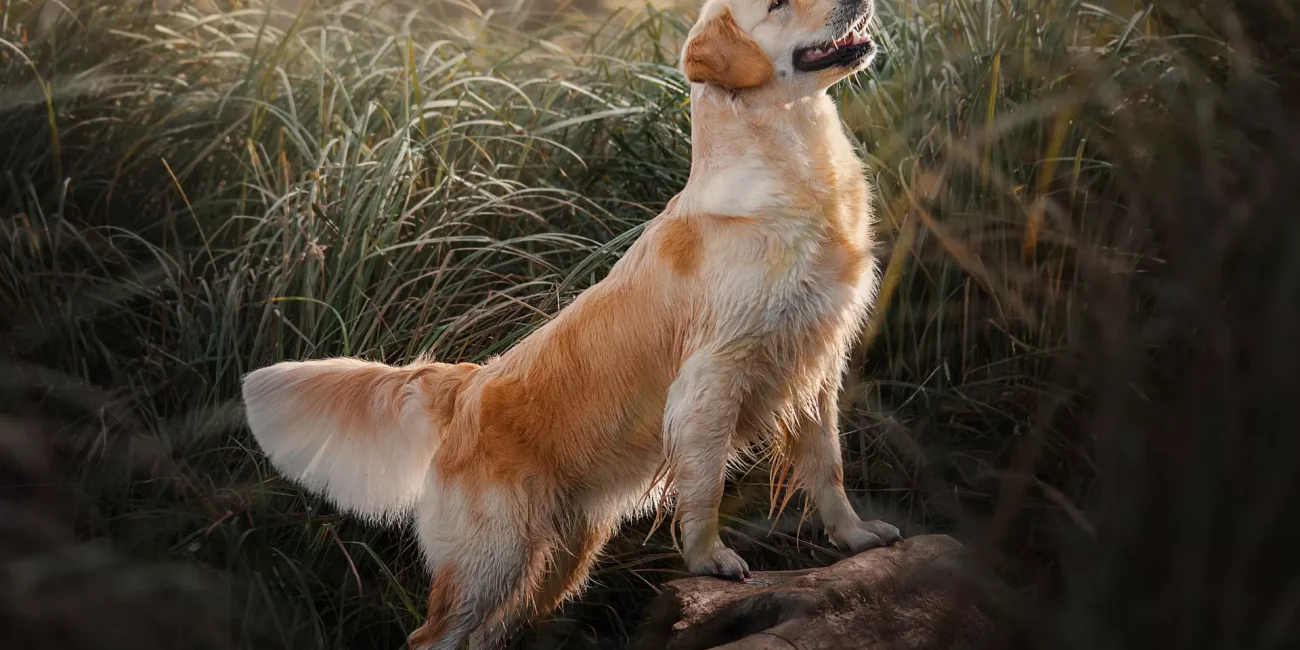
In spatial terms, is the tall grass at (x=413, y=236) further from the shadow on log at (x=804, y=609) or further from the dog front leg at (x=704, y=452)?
the dog front leg at (x=704, y=452)

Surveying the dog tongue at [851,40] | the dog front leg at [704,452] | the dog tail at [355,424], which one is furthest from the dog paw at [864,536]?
the dog tongue at [851,40]

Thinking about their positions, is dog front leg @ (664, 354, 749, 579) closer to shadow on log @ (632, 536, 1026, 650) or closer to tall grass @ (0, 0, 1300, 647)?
shadow on log @ (632, 536, 1026, 650)

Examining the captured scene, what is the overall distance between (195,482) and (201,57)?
248 cm

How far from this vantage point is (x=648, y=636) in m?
3.11

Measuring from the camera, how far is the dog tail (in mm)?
3480

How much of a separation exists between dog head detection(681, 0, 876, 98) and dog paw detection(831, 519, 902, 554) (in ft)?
Answer: 4.50

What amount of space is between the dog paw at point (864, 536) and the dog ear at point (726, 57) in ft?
4.67

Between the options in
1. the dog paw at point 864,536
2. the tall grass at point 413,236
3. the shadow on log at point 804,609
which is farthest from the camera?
the tall grass at point 413,236

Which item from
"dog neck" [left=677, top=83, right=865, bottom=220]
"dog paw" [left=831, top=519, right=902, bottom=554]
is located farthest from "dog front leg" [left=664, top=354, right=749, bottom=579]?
"dog neck" [left=677, top=83, right=865, bottom=220]

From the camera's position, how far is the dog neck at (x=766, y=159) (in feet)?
10.8

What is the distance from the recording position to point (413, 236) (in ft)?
15.4

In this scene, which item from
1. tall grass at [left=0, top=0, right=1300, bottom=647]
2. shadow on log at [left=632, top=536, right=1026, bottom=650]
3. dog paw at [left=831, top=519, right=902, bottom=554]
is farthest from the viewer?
tall grass at [left=0, top=0, right=1300, bottom=647]

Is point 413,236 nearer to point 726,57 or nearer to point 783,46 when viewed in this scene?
point 726,57

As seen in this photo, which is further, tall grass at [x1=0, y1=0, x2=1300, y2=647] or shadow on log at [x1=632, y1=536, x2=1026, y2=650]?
tall grass at [x1=0, y1=0, x2=1300, y2=647]
